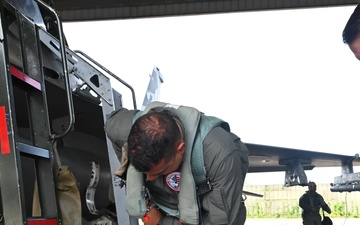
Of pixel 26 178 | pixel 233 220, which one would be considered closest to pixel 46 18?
pixel 26 178

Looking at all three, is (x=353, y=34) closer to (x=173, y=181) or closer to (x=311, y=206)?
(x=173, y=181)

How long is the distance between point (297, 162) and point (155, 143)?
491 inches

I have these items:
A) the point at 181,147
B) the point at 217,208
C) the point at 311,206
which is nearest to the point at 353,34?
the point at 181,147

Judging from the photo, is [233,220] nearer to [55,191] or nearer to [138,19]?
[55,191]

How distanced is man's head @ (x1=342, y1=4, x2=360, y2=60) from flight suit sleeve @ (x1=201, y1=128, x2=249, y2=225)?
2.12ft

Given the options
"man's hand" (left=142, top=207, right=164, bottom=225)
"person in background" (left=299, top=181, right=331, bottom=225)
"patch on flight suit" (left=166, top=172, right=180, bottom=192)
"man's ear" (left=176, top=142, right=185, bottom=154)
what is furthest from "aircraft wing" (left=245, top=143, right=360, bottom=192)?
"man's ear" (left=176, top=142, right=185, bottom=154)

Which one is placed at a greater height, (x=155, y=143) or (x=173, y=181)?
(x=155, y=143)

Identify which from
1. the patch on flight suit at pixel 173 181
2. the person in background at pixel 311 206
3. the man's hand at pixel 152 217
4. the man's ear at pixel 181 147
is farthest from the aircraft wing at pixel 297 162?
the man's ear at pixel 181 147

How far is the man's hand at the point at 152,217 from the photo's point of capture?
248 centimetres

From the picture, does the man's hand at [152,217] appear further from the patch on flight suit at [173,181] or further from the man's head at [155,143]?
the man's head at [155,143]

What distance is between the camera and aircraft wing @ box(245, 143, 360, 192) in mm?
12461

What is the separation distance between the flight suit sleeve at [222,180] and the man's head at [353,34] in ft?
2.12

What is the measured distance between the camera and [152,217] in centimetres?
250

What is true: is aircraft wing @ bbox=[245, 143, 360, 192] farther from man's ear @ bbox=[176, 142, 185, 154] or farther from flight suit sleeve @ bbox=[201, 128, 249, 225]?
man's ear @ bbox=[176, 142, 185, 154]
